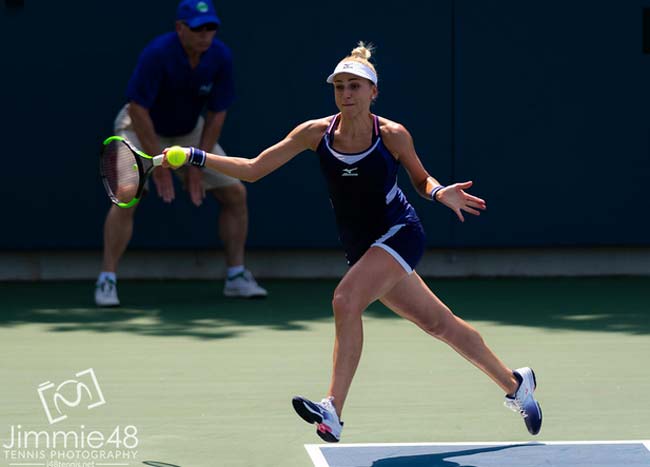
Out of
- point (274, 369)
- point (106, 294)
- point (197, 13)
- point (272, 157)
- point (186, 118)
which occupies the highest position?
point (197, 13)

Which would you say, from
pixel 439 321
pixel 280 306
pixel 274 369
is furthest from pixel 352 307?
pixel 280 306

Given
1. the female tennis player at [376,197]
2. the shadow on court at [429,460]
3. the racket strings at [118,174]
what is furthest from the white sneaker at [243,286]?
the shadow on court at [429,460]

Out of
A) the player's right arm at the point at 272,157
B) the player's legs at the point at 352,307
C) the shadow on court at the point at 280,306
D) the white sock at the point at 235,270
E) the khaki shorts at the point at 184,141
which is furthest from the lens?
the white sock at the point at 235,270

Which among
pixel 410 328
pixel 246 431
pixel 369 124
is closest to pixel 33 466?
pixel 246 431

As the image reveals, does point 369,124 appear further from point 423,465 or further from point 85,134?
point 85,134

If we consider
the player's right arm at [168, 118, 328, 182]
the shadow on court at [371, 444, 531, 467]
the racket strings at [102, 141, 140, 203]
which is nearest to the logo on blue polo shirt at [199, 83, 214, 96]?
the racket strings at [102, 141, 140, 203]

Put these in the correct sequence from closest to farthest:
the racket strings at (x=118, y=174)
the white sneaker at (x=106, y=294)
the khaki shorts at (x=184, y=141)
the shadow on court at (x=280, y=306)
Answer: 1. the racket strings at (x=118, y=174)
2. the shadow on court at (x=280, y=306)
3. the white sneaker at (x=106, y=294)
4. the khaki shorts at (x=184, y=141)

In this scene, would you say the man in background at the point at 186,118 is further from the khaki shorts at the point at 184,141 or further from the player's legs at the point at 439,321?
the player's legs at the point at 439,321

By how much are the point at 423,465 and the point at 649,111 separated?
20.8ft

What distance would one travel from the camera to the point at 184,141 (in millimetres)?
10578

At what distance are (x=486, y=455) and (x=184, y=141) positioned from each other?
16.6 ft

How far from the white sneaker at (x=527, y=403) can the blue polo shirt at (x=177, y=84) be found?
174 inches

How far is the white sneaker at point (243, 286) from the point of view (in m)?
10.7

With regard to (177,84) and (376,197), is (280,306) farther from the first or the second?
(376,197)
